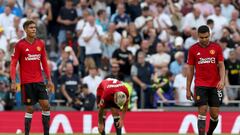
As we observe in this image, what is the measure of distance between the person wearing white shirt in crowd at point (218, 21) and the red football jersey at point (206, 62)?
9.75 metres

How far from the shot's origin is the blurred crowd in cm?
2544

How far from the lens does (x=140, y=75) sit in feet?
84.6

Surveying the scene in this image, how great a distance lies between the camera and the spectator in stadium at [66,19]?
27859 millimetres

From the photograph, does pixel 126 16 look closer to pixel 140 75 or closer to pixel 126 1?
pixel 126 1

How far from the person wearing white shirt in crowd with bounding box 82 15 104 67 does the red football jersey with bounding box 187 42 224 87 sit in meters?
9.38

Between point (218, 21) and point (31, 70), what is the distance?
1115cm

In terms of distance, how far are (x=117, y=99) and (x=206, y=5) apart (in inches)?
459

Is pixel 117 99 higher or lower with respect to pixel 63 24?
lower

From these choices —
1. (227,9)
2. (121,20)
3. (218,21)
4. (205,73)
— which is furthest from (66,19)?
(205,73)

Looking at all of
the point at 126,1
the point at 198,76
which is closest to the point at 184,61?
the point at 126,1

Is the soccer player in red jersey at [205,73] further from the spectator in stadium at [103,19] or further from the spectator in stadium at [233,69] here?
the spectator in stadium at [103,19]

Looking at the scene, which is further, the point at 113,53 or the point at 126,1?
the point at 126,1

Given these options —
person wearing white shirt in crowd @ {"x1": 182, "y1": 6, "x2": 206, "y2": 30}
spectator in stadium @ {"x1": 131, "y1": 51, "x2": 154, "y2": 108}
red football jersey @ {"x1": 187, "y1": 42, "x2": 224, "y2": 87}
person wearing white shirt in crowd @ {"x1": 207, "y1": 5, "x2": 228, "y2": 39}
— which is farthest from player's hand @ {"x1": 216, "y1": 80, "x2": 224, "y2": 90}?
person wearing white shirt in crowd @ {"x1": 182, "y1": 6, "x2": 206, "y2": 30}

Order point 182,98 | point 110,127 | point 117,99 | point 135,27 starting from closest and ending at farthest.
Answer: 1. point 117,99
2. point 110,127
3. point 182,98
4. point 135,27
